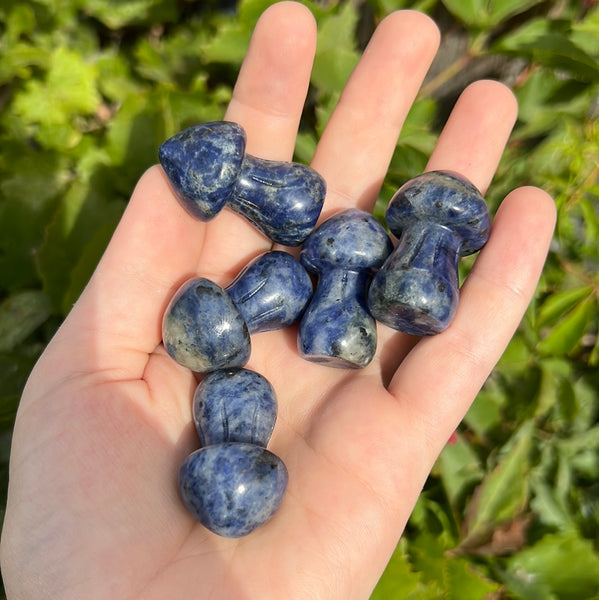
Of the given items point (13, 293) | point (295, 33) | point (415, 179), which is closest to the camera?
point (415, 179)

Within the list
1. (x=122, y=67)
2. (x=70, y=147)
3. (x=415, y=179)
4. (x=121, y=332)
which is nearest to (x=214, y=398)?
(x=121, y=332)

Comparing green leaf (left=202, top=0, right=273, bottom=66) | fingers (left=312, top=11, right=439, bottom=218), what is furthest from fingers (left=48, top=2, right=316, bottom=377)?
green leaf (left=202, top=0, right=273, bottom=66)

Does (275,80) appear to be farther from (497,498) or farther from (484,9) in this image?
(497,498)

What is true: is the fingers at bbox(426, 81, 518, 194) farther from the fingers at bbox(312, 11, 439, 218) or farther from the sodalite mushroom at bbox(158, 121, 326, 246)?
the sodalite mushroom at bbox(158, 121, 326, 246)

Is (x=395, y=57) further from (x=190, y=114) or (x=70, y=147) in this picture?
(x=70, y=147)

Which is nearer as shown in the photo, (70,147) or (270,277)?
(270,277)

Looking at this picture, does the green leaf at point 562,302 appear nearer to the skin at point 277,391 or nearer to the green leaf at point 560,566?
the skin at point 277,391
